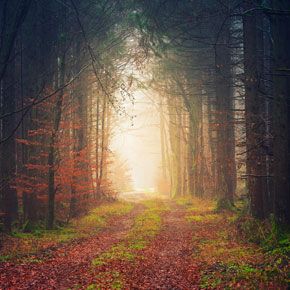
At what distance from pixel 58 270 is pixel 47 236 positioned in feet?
17.1

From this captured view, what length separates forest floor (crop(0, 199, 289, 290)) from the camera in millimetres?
7789

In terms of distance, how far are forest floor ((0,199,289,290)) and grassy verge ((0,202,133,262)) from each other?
9 cm

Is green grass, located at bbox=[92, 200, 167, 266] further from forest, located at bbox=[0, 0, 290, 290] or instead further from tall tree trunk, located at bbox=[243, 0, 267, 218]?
tall tree trunk, located at bbox=[243, 0, 267, 218]

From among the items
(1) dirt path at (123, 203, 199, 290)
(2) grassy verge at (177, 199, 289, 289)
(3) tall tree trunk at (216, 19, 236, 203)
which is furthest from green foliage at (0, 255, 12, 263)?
(3) tall tree trunk at (216, 19, 236, 203)

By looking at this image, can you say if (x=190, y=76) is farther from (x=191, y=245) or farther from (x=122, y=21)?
(x=191, y=245)

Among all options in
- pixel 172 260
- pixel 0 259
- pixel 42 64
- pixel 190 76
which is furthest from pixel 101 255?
pixel 190 76

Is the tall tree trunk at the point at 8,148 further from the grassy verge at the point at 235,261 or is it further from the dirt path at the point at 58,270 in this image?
the grassy verge at the point at 235,261

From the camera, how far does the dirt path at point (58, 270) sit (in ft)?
26.4

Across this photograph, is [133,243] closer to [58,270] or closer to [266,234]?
[58,270]

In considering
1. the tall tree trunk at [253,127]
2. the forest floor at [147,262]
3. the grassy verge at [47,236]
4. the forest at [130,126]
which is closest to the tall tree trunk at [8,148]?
the forest at [130,126]

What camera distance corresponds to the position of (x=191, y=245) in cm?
1212

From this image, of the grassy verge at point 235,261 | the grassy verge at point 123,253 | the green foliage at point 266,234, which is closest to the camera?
the grassy verge at point 235,261

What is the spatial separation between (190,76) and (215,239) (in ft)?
50.2

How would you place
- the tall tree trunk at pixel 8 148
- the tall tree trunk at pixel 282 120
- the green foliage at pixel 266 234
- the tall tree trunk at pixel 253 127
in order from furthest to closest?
1. the tall tree trunk at pixel 8 148
2. the tall tree trunk at pixel 253 127
3. the tall tree trunk at pixel 282 120
4. the green foliage at pixel 266 234
